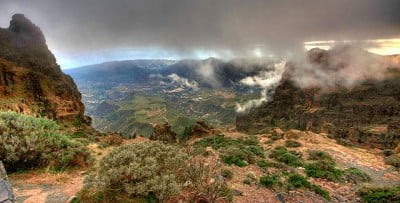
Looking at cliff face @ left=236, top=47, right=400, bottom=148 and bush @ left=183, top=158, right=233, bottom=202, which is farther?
cliff face @ left=236, top=47, right=400, bottom=148

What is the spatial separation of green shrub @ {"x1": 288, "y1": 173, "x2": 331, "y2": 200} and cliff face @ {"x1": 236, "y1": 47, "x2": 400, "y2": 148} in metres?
74.3

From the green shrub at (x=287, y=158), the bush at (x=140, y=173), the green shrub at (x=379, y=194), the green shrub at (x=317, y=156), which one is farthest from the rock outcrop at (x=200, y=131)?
the bush at (x=140, y=173)

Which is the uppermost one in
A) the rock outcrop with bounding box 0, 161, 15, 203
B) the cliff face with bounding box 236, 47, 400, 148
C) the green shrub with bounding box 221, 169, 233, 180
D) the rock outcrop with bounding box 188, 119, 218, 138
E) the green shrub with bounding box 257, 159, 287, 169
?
the rock outcrop with bounding box 0, 161, 15, 203

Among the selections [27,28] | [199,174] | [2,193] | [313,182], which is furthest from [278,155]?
[27,28]

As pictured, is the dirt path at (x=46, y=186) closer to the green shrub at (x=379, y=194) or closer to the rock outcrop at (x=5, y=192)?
the rock outcrop at (x=5, y=192)

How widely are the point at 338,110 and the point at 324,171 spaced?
392 feet

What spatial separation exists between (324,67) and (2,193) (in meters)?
188

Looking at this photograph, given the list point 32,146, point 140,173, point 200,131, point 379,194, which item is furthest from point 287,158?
point 200,131

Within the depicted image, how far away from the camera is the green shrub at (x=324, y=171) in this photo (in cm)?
2021

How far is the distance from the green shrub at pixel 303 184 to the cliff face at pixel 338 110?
74313 millimetres

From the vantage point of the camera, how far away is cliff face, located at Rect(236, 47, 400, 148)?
102 m

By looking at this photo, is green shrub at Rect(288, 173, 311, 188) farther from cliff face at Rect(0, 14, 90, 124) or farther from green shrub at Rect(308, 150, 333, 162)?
cliff face at Rect(0, 14, 90, 124)

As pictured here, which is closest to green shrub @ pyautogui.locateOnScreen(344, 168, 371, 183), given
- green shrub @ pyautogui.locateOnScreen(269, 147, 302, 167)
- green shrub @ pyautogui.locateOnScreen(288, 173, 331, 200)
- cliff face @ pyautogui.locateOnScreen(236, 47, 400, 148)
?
green shrub @ pyautogui.locateOnScreen(269, 147, 302, 167)

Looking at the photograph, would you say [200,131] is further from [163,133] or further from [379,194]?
[379,194]
